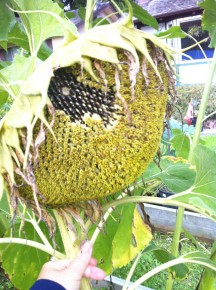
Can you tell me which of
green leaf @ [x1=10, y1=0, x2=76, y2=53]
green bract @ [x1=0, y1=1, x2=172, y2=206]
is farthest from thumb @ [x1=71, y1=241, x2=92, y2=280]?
green leaf @ [x1=10, y1=0, x2=76, y2=53]

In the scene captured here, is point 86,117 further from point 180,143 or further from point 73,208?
point 180,143

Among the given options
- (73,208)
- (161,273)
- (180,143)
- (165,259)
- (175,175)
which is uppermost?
(73,208)

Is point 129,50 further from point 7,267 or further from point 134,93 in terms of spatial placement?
point 7,267

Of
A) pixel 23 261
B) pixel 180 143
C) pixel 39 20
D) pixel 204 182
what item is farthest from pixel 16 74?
pixel 180 143

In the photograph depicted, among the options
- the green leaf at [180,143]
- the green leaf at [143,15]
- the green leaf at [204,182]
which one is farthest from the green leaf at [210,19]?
the green leaf at [204,182]

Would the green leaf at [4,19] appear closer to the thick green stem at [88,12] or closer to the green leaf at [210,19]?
the thick green stem at [88,12]

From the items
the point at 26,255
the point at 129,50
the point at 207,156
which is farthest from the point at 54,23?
the point at 26,255

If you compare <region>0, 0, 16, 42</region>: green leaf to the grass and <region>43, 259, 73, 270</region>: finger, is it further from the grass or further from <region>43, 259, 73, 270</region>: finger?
the grass
